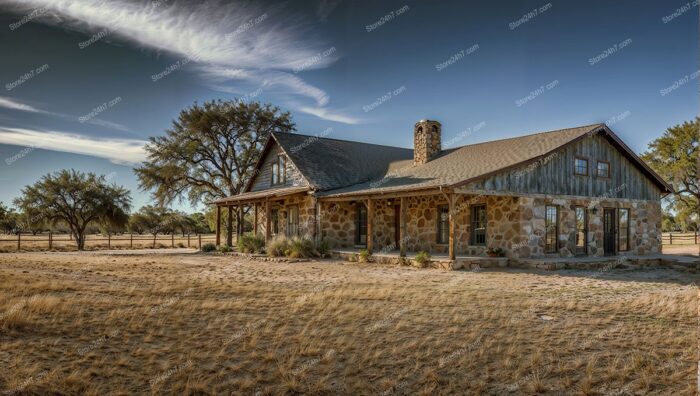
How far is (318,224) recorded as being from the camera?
20.5 metres

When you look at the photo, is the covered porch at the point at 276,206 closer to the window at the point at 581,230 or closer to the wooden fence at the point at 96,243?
the wooden fence at the point at 96,243

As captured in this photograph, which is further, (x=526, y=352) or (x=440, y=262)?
(x=440, y=262)

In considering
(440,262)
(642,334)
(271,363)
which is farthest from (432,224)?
(271,363)

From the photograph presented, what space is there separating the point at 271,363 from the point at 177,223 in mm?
60136

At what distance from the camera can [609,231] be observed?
1895 cm

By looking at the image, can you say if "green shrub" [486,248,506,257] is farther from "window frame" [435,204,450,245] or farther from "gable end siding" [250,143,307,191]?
"gable end siding" [250,143,307,191]

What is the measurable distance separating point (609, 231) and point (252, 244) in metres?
14.6

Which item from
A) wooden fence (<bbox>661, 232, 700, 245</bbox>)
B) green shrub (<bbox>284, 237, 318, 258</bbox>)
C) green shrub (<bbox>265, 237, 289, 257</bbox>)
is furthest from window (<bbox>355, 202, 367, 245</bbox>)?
wooden fence (<bbox>661, 232, 700, 245</bbox>)

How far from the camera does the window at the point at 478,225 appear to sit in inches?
685

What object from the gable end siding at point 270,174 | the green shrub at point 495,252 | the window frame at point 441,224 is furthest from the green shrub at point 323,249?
the green shrub at point 495,252

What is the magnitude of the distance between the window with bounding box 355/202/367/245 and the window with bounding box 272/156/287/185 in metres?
4.25

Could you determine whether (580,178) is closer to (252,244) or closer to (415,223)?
(415,223)

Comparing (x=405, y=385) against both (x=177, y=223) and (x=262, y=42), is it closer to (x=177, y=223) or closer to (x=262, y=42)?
(x=262, y=42)

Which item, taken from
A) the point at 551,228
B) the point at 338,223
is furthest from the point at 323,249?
the point at 551,228
